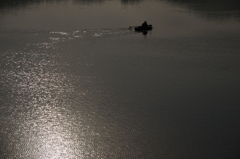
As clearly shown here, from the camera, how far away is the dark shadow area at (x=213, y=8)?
55.2 meters

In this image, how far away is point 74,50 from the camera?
107 ft

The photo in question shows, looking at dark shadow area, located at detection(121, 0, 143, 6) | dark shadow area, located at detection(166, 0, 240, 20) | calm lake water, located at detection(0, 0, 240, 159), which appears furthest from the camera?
dark shadow area, located at detection(121, 0, 143, 6)

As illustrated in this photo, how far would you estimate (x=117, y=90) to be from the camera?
896 inches

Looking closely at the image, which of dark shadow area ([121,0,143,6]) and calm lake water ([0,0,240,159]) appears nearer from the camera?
calm lake water ([0,0,240,159])

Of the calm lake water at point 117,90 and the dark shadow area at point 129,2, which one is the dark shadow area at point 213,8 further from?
the calm lake water at point 117,90

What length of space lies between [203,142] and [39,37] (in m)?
27.0

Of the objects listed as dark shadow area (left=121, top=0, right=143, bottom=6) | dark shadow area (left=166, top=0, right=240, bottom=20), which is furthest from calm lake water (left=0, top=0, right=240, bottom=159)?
dark shadow area (left=121, top=0, right=143, bottom=6)

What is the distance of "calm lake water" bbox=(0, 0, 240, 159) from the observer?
15620mm

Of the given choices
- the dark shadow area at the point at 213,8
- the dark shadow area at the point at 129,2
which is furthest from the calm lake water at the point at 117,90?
the dark shadow area at the point at 129,2

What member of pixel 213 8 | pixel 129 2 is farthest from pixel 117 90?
pixel 129 2

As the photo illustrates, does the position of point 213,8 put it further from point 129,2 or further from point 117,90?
point 117,90

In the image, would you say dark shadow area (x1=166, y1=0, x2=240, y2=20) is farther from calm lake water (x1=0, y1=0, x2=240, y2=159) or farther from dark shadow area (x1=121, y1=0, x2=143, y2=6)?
calm lake water (x1=0, y1=0, x2=240, y2=159)

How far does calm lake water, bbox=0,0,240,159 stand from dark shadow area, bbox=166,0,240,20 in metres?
9.92

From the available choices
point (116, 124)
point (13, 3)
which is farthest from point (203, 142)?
point (13, 3)
